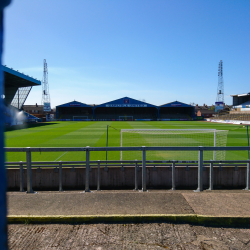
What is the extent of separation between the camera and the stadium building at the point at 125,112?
228 feet

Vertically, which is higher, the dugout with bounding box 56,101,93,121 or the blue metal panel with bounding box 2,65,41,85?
the blue metal panel with bounding box 2,65,41,85

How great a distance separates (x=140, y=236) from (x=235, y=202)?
213 cm

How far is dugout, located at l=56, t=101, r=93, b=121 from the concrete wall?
63219 millimetres

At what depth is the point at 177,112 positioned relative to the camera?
78.9 m

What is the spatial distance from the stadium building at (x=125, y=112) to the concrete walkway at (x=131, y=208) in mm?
64488

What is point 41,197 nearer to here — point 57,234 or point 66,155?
point 57,234

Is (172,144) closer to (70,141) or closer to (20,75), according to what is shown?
(70,141)

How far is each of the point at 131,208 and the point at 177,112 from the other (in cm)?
7762

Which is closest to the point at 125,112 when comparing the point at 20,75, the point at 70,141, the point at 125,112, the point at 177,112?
the point at 125,112

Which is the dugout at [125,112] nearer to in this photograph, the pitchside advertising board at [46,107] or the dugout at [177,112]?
the dugout at [177,112]

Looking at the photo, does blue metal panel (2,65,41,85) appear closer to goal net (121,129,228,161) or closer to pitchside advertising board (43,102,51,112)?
goal net (121,129,228,161)

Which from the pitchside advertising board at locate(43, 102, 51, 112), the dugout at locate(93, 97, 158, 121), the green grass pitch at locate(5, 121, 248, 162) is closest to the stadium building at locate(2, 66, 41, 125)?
the pitchside advertising board at locate(43, 102, 51, 112)

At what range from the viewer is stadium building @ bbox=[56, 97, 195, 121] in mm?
69500

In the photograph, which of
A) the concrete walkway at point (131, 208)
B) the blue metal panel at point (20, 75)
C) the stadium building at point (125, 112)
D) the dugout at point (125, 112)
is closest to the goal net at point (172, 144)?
the concrete walkway at point (131, 208)
